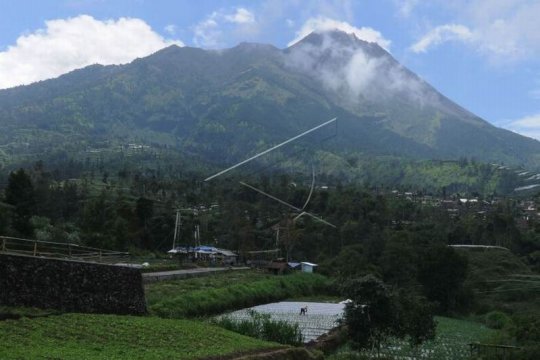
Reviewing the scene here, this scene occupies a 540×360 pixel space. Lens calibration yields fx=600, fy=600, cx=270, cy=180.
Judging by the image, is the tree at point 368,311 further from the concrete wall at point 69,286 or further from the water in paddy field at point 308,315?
the concrete wall at point 69,286

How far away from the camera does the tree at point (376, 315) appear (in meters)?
24.9

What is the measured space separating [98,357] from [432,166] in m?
195

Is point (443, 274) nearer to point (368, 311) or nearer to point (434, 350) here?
point (434, 350)

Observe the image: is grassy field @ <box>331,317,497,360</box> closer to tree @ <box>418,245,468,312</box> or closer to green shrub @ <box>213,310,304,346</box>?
green shrub @ <box>213,310,304,346</box>

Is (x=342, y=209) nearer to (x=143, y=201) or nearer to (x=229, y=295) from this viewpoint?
(x=143, y=201)

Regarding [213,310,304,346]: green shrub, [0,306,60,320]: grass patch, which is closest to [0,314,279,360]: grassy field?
[0,306,60,320]: grass patch

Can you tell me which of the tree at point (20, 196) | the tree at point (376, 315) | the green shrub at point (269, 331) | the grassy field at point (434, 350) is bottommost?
the grassy field at point (434, 350)

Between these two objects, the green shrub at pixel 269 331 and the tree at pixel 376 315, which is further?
the green shrub at pixel 269 331

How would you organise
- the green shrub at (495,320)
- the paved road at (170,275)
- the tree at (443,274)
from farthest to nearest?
the tree at (443,274) < the green shrub at (495,320) < the paved road at (170,275)

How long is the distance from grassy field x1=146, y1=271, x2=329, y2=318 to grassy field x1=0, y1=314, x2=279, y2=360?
579 cm

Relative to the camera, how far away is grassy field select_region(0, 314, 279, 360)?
14.4 metres

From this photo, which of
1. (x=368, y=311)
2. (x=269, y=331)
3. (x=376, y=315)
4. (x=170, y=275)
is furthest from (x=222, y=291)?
(x=376, y=315)

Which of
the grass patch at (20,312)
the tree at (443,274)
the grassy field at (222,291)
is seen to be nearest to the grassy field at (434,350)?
the grassy field at (222,291)

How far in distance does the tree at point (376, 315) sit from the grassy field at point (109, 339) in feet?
15.4
